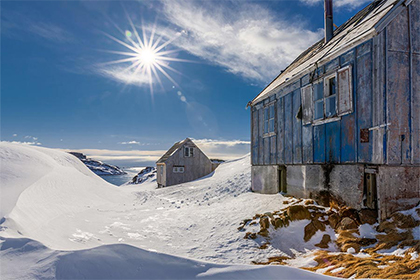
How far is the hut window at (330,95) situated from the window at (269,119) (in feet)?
11.6

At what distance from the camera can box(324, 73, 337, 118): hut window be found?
768 cm

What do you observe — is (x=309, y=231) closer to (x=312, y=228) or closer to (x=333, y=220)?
(x=312, y=228)

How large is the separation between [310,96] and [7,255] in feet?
28.8

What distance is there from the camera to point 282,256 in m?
5.67

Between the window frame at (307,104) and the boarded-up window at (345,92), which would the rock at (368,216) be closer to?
the boarded-up window at (345,92)

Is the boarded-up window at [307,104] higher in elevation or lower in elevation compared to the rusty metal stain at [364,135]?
higher

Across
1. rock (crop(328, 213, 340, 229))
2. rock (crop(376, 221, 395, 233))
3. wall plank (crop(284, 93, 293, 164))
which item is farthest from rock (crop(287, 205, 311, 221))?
wall plank (crop(284, 93, 293, 164))

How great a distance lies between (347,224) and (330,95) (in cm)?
381

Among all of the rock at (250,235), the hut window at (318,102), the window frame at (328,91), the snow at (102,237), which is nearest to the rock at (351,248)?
the snow at (102,237)

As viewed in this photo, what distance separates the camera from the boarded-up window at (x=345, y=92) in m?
7.08

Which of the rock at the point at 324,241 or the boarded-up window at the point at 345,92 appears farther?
the boarded-up window at the point at 345,92

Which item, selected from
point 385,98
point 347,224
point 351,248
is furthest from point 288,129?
point 351,248

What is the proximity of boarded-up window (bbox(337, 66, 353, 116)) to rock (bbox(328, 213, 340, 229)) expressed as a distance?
9.18ft

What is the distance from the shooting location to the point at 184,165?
27.0m
